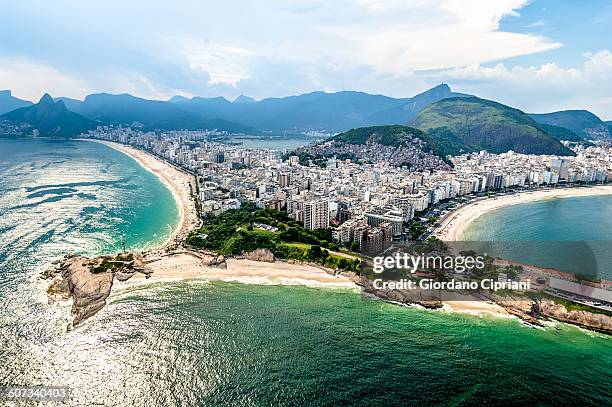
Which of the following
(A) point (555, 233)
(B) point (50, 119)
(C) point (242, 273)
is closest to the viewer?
(C) point (242, 273)

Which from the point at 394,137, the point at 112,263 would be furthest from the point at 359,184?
the point at 112,263

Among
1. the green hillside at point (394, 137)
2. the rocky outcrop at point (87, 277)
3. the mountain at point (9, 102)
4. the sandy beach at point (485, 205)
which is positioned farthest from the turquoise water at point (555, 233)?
the mountain at point (9, 102)

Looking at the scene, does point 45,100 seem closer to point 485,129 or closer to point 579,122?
point 485,129

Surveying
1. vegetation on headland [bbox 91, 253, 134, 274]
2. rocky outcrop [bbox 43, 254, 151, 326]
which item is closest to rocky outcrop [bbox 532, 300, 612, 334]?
rocky outcrop [bbox 43, 254, 151, 326]

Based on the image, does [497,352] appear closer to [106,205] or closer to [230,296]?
[230,296]

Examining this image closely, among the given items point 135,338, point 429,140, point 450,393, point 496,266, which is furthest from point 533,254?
point 429,140
